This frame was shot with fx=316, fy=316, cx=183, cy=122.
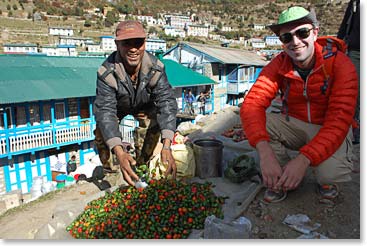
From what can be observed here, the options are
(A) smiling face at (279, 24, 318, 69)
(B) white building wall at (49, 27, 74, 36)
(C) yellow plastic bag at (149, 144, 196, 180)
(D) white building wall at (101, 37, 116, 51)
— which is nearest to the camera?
(A) smiling face at (279, 24, 318, 69)

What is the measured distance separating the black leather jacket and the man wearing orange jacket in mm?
1107

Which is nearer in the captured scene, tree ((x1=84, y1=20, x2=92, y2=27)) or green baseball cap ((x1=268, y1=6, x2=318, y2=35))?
green baseball cap ((x1=268, y1=6, x2=318, y2=35))

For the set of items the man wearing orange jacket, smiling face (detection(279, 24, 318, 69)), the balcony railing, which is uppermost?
smiling face (detection(279, 24, 318, 69))

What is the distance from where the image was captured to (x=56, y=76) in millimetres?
14328

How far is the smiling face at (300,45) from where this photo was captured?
8.02 ft

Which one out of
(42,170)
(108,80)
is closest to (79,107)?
(42,170)

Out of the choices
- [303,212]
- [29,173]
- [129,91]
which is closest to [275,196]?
[303,212]

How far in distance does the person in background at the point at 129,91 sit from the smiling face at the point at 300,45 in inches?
54.8

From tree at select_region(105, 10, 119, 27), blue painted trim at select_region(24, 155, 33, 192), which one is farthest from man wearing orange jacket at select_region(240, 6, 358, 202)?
tree at select_region(105, 10, 119, 27)

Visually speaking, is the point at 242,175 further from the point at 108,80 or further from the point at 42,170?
the point at 42,170

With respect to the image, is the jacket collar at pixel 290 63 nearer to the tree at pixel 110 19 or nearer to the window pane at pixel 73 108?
the window pane at pixel 73 108

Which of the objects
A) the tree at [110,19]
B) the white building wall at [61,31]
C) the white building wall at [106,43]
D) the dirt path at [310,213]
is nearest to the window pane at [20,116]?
the dirt path at [310,213]

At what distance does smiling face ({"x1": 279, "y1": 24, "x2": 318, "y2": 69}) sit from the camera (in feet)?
8.02

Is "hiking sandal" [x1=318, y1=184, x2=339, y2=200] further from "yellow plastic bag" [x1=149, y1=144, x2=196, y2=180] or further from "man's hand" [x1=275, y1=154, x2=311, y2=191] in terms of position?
"yellow plastic bag" [x1=149, y1=144, x2=196, y2=180]
